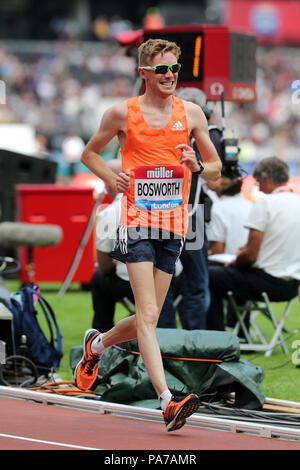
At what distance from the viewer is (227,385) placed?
22.4 feet

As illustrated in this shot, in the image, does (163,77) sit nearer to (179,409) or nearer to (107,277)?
(179,409)

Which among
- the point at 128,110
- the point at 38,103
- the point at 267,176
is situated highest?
the point at 128,110

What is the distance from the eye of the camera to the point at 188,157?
5.94 meters

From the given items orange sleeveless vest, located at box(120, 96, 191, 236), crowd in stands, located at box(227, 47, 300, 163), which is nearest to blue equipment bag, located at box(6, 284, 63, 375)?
orange sleeveless vest, located at box(120, 96, 191, 236)

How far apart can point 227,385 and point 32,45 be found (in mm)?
32119

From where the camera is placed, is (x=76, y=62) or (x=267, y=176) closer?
(x=267, y=176)

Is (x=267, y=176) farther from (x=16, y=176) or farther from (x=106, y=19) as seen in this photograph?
(x=106, y=19)

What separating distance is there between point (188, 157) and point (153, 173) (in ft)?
0.73

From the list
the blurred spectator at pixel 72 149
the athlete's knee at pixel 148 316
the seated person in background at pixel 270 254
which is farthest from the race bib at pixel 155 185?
the blurred spectator at pixel 72 149

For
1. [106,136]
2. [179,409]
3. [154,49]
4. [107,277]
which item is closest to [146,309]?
[179,409]

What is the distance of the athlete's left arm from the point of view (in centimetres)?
616

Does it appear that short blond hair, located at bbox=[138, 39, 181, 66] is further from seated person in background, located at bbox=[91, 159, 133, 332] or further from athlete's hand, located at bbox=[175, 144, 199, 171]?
seated person in background, located at bbox=[91, 159, 133, 332]

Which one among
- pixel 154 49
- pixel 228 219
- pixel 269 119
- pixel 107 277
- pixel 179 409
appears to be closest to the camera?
pixel 179 409
